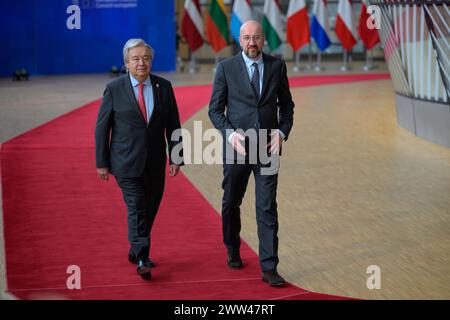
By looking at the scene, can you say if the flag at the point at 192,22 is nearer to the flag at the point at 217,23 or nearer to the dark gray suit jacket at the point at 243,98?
the flag at the point at 217,23

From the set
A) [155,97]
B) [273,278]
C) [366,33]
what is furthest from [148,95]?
[366,33]

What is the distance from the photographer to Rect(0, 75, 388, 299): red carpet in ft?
18.8

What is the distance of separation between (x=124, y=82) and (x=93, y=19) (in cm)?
2003

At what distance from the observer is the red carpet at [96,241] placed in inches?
226

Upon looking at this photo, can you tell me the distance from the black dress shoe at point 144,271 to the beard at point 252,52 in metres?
1.58

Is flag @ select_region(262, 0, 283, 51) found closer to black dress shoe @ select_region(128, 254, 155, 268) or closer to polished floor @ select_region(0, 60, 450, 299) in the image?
polished floor @ select_region(0, 60, 450, 299)

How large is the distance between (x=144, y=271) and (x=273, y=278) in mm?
880

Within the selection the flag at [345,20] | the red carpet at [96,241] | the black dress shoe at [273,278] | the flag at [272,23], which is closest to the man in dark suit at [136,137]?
the red carpet at [96,241]

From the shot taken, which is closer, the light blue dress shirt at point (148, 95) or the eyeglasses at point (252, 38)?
the eyeglasses at point (252, 38)

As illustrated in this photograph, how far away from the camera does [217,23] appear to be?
25.7 m

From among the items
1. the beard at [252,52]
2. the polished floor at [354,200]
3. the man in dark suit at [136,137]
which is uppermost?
the beard at [252,52]

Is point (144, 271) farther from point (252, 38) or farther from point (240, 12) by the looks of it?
point (240, 12)

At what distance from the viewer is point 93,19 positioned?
83.4 ft

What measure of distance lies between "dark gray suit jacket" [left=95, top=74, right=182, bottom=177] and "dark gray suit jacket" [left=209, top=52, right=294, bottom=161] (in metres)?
0.39
